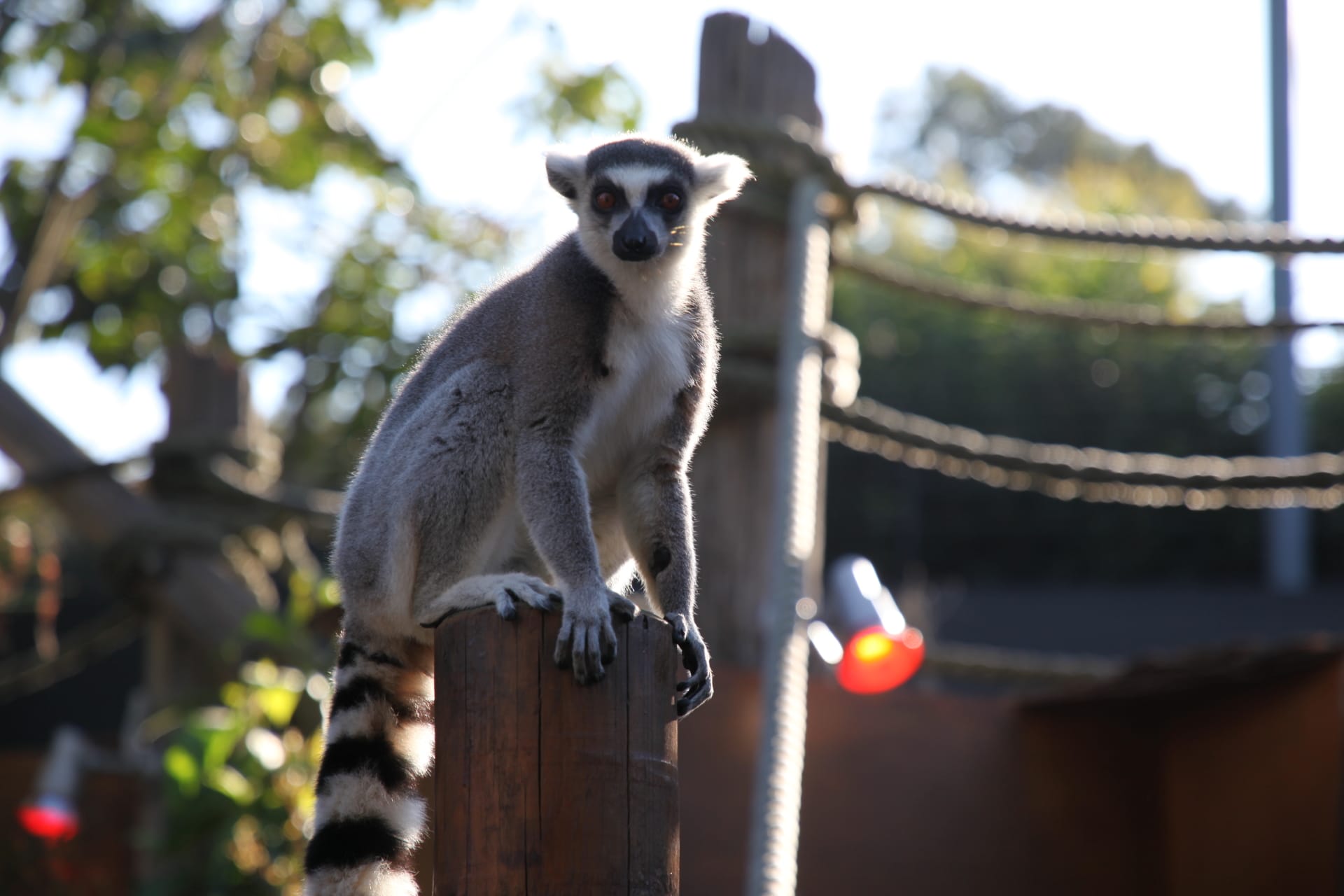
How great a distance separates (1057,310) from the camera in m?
5.16

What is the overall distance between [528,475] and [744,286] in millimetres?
2036

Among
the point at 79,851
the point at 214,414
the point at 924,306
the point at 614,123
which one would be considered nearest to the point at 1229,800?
the point at 214,414

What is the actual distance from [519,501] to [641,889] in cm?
109

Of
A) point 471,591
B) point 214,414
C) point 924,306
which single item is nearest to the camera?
point 471,591

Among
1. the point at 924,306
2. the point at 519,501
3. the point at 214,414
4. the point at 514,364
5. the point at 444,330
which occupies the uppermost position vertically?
the point at 924,306

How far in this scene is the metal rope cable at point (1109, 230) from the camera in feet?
15.4

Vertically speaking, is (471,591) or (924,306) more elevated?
(924,306)

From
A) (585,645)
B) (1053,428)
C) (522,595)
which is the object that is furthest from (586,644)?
(1053,428)

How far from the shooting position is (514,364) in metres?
3.26

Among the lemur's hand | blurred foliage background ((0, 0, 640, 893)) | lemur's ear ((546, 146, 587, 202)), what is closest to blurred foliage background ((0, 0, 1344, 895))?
blurred foliage background ((0, 0, 640, 893))

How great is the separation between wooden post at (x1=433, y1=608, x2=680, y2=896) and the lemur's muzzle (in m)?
1.11

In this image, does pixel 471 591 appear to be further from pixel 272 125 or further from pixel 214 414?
pixel 272 125

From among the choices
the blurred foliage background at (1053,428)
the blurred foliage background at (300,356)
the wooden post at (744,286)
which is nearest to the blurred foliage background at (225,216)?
the blurred foliage background at (300,356)

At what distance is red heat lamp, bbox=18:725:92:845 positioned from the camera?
5.41 metres
